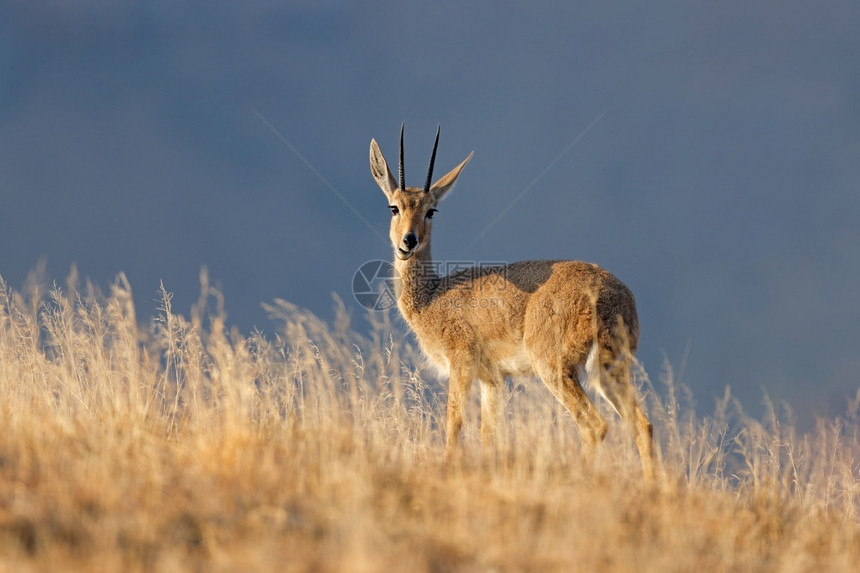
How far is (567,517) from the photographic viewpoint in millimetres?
6176

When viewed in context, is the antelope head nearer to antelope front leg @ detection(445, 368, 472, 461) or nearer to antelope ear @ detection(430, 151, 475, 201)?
antelope ear @ detection(430, 151, 475, 201)

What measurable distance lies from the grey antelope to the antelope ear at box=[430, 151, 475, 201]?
2cm

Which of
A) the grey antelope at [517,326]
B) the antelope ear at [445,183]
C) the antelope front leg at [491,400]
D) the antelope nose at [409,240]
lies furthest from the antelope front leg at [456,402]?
the antelope ear at [445,183]

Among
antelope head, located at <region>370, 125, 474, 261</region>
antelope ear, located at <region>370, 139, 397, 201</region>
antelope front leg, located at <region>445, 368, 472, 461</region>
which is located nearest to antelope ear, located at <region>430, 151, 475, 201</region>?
antelope head, located at <region>370, 125, 474, 261</region>

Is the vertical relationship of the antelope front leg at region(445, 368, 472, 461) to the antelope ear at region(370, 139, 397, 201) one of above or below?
below

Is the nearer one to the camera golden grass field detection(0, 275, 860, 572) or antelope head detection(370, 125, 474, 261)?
golden grass field detection(0, 275, 860, 572)

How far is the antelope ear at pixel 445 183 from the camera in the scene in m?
12.7

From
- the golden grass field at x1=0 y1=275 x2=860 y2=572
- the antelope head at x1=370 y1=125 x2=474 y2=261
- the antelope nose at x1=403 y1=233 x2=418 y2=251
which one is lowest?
the golden grass field at x1=0 y1=275 x2=860 y2=572

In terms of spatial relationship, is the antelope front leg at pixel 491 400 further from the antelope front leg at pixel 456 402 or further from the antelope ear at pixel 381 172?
the antelope ear at pixel 381 172

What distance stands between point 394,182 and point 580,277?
3636 millimetres

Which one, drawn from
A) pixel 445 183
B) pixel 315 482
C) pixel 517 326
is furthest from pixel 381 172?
pixel 315 482

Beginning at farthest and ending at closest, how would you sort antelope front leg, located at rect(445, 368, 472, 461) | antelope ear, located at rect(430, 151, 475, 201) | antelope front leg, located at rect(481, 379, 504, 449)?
antelope ear, located at rect(430, 151, 475, 201) → antelope front leg, located at rect(481, 379, 504, 449) → antelope front leg, located at rect(445, 368, 472, 461)

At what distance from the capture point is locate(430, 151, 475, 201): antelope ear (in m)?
12.7

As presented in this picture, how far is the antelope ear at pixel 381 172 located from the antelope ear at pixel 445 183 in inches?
26.3
